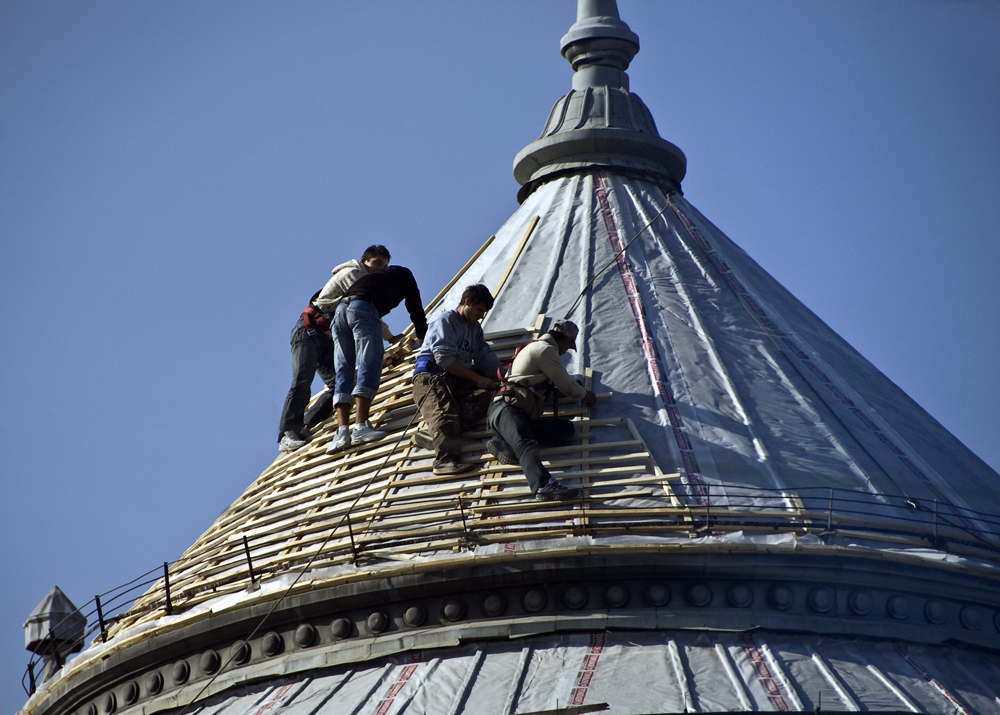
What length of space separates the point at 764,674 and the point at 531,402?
3.57 meters

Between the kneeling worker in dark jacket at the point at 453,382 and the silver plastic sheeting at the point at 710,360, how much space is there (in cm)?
120

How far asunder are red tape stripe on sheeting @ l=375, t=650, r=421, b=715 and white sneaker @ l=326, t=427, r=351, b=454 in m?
3.09

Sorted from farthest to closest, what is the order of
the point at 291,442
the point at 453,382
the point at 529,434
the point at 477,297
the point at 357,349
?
the point at 291,442
the point at 357,349
the point at 453,382
the point at 477,297
the point at 529,434

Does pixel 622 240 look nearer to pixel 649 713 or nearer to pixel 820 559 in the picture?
pixel 820 559

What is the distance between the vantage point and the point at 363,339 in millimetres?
16641

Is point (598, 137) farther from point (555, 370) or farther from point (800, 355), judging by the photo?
point (555, 370)

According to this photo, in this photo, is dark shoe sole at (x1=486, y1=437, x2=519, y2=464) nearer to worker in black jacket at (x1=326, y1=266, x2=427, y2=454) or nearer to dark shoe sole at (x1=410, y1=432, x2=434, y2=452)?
dark shoe sole at (x1=410, y1=432, x2=434, y2=452)

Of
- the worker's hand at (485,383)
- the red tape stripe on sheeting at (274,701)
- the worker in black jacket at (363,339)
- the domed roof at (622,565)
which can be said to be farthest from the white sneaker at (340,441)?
the red tape stripe on sheeting at (274,701)

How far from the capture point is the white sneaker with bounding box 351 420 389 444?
16422 millimetres

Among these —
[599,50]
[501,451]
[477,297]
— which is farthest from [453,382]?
[599,50]

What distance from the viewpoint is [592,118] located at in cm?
2175

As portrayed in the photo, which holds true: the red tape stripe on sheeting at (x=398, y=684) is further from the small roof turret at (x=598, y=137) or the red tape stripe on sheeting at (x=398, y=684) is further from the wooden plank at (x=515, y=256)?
the small roof turret at (x=598, y=137)

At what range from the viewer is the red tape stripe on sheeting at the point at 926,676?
13.1 meters

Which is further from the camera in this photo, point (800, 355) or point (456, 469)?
point (800, 355)
